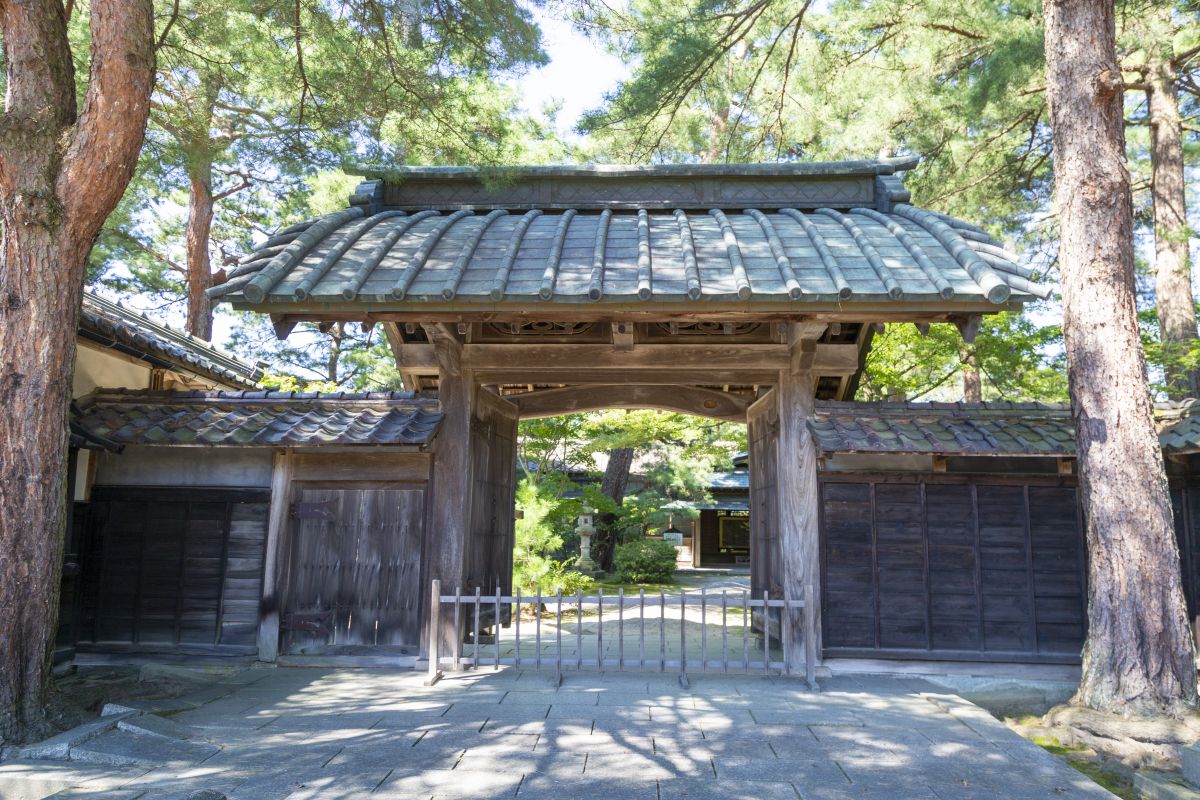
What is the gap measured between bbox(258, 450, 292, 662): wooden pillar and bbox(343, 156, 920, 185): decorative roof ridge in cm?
353

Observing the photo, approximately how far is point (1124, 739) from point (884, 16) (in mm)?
10712

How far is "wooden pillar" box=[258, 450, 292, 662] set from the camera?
715cm

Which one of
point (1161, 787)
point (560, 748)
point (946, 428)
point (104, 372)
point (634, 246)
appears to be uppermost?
point (634, 246)

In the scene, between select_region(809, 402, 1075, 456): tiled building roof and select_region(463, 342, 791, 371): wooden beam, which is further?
select_region(463, 342, 791, 371): wooden beam

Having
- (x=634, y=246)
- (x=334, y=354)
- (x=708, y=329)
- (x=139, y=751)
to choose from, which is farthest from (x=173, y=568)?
(x=334, y=354)

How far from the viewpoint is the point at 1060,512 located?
7.04 metres

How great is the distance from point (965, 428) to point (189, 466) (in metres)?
7.72

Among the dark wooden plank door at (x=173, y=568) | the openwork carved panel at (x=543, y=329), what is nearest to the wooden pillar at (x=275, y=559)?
the dark wooden plank door at (x=173, y=568)

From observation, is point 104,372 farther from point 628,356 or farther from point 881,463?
point 881,463

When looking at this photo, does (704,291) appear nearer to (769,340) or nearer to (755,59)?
(769,340)

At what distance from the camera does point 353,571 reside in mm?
7312

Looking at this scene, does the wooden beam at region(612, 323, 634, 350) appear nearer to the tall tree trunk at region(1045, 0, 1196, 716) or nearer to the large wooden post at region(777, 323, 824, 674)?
the large wooden post at region(777, 323, 824, 674)

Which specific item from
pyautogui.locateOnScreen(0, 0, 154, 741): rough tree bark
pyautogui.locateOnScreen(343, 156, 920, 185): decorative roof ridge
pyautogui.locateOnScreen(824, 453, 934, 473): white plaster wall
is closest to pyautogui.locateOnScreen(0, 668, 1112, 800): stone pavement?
pyautogui.locateOnScreen(0, 0, 154, 741): rough tree bark

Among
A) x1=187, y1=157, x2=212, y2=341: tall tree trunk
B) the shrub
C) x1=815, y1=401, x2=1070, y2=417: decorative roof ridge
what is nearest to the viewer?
x1=815, y1=401, x2=1070, y2=417: decorative roof ridge
